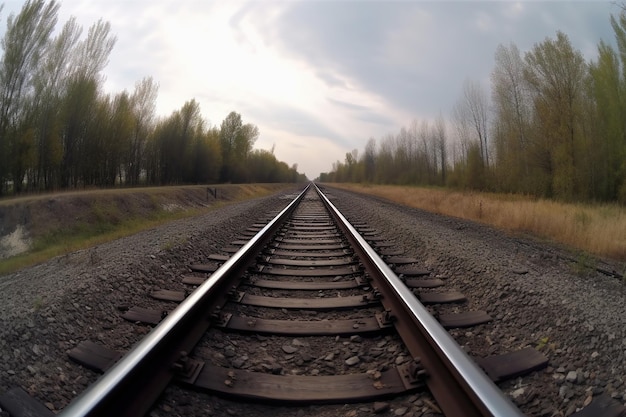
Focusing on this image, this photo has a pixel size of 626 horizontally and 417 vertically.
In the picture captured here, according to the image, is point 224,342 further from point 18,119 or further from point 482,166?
point 482,166

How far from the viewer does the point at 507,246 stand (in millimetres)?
5879

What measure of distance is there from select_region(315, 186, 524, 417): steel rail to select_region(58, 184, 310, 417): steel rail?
149cm

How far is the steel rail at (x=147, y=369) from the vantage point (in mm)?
1525

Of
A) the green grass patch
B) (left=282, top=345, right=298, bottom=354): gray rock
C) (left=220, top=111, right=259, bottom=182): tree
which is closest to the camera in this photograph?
(left=282, top=345, right=298, bottom=354): gray rock

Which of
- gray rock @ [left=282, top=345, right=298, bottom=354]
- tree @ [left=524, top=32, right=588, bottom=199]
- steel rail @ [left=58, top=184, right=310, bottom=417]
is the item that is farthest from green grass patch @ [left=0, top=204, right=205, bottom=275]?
tree @ [left=524, top=32, right=588, bottom=199]

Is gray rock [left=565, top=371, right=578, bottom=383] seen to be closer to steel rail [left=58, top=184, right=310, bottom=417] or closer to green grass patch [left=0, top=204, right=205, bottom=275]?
steel rail [left=58, top=184, right=310, bottom=417]

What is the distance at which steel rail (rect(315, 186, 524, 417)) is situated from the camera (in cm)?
153

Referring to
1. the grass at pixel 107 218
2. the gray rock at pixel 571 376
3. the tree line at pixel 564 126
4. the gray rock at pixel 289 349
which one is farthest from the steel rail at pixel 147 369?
the tree line at pixel 564 126

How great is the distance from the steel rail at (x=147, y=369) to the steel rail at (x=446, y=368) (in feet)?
4.88

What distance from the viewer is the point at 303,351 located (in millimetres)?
2422

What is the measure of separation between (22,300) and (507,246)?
6.61 metres

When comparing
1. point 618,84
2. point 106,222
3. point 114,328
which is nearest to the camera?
point 114,328

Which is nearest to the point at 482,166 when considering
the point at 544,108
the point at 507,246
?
the point at 544,108

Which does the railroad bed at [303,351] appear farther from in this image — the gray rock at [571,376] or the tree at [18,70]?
the tree at [18,70]
